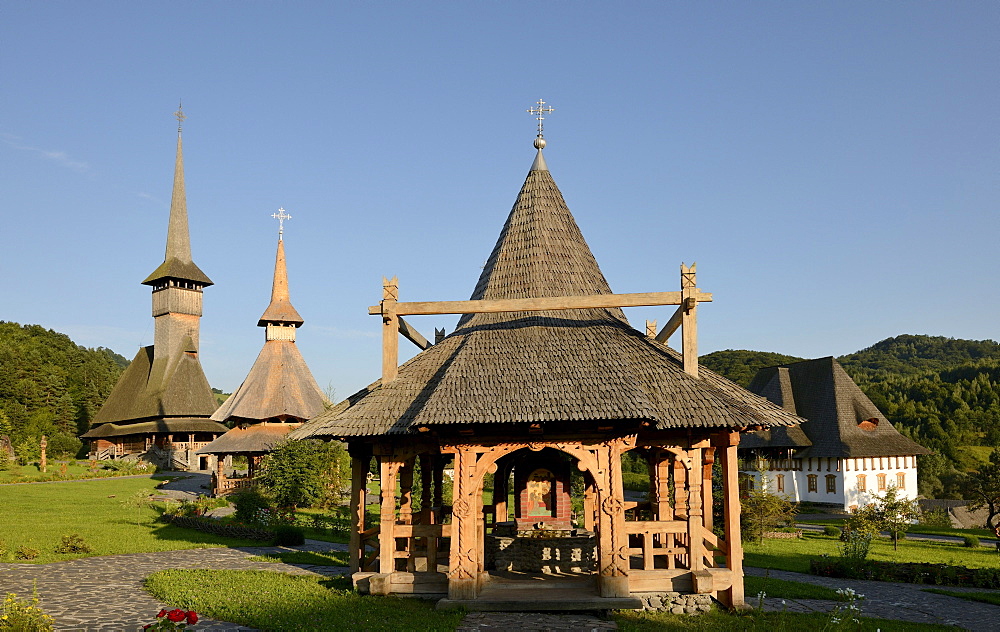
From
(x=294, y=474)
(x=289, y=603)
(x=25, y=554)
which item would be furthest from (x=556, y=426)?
(x=294, y=474)

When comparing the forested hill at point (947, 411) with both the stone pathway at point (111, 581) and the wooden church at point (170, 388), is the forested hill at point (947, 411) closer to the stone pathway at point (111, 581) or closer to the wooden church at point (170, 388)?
the wooden church at point (170, 388)

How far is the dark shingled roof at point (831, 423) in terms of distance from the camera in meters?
39.5

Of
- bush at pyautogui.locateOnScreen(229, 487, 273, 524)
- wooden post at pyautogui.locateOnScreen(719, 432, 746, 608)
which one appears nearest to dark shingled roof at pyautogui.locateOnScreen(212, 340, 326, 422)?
bush at pyautogui.locateOnScreen(229, 487, 273, 524)

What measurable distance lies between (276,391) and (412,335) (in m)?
21.7

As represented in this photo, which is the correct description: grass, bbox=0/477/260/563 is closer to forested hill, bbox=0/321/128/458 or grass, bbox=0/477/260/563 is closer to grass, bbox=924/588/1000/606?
grass, bbox=924/588/1000/606

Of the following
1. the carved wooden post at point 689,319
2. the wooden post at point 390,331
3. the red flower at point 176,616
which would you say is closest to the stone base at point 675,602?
the carved wooden post at point 689,319

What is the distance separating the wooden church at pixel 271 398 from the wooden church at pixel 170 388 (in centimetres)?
1222

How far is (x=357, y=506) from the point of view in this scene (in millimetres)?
13023

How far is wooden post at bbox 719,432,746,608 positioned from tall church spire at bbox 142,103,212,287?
4754 centimetres

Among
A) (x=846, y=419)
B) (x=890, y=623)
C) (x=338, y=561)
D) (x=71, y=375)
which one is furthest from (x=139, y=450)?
(x=890, y=623)

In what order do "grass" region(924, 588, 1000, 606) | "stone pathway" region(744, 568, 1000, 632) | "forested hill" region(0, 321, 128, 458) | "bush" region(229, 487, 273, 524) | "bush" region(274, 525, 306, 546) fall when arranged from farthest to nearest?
"forested hill" region(0, 321, 128, 458)
"bush" region(229, 487, 273, 524)
"bush" region(274, 525, 306, 546)
"grass" region(924, 588, 1000, 606)
"stone pathway" region(744, 568, 1000, 632)

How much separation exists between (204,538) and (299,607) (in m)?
11.1

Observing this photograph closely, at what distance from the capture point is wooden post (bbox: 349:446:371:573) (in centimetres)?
1280

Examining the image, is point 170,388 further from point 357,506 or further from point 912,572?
point 912,572
